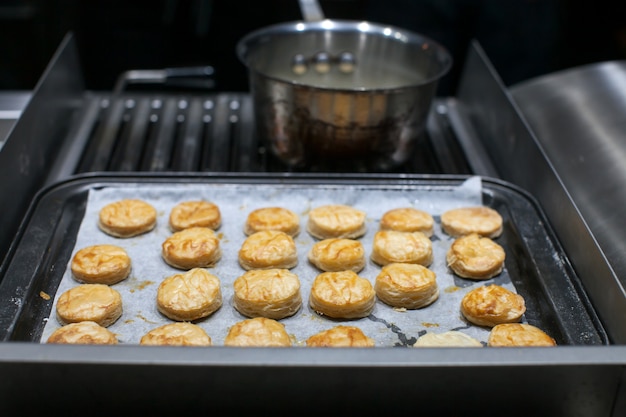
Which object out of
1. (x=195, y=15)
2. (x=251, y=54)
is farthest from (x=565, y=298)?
(x=195, y=15)

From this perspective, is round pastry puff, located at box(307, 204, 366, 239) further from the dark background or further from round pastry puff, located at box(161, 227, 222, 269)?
the dark background

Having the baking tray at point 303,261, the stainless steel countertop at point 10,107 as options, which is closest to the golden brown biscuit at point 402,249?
the baking tray at point 303,261

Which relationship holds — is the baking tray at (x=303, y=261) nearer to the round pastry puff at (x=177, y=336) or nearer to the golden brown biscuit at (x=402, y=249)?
the golden brown biscuit at (x=402, y=249)

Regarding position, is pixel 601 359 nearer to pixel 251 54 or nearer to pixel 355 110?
pixel 355 110

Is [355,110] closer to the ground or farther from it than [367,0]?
farther from it

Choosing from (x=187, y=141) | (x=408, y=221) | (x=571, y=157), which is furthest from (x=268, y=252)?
(x=571, y=157)
